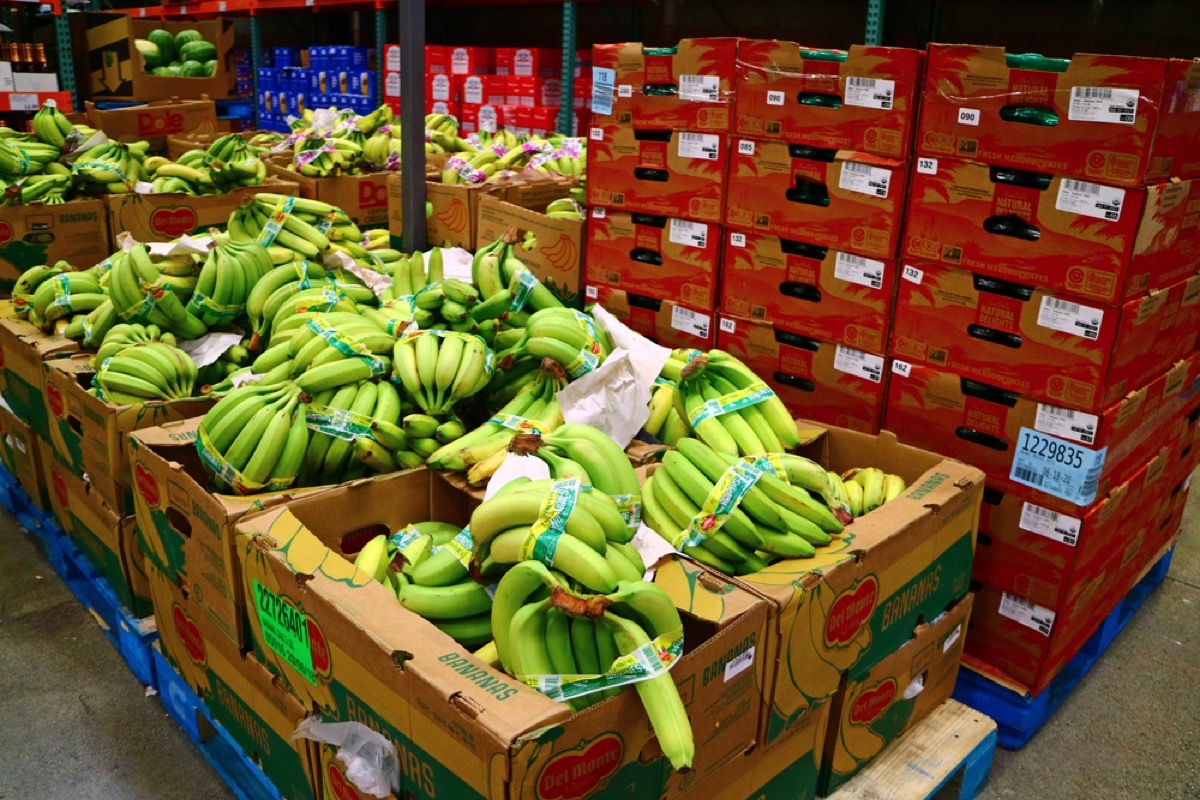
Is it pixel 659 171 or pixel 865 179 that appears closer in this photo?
pixel 865 179

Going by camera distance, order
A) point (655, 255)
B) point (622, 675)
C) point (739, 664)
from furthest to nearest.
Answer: point (655, 255)
point (739, 664)
point (622, 675)

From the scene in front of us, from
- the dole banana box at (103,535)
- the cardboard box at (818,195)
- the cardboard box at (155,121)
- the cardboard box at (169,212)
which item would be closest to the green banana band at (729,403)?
the cardboard box at (818,195)

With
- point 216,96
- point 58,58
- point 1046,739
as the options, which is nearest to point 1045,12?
point 1046,739

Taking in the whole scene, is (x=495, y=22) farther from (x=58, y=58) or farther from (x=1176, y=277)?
(x=1176, y=277)

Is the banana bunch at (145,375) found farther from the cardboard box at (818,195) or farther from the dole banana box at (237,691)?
the cardboard box at (818,195)

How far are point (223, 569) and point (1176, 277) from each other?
211 centimetres

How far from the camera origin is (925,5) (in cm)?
497

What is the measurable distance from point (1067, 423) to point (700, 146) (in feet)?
3.70

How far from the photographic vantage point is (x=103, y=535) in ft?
7.70

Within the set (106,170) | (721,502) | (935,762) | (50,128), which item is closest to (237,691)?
(721,502)

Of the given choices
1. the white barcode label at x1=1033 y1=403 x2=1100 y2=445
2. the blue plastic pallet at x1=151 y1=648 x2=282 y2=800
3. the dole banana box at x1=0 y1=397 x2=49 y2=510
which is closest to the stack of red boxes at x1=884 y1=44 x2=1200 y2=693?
the white barcode label at x1=1033 y1=403 x2=1100 y2=445

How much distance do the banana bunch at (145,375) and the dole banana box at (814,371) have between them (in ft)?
4.58

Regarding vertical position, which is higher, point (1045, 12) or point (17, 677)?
point (1045, 12)

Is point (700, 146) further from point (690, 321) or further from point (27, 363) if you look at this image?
point (27, 363)
